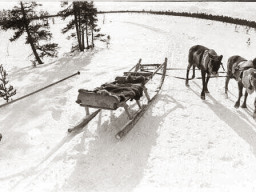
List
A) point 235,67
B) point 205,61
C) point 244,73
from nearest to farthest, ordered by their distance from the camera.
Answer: point 244,73 → point 235,67 → point 205,61

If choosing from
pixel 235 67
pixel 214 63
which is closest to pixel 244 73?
pixel 235 67

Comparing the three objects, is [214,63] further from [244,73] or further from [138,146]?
[138,146]

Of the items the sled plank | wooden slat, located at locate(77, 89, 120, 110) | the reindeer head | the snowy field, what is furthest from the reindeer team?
the sled plank

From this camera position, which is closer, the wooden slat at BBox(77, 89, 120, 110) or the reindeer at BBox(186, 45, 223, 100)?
the wooden slat at BBox(77, 89, 120, 110)

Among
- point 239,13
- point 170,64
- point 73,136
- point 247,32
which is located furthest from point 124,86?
point 239,13

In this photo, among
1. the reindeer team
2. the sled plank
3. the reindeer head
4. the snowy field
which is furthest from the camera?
the reindeer head

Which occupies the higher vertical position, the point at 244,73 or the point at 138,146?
the point at 244,73

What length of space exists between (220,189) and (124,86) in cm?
408

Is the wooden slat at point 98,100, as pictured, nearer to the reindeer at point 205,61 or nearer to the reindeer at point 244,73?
the reindeer at point 244,73

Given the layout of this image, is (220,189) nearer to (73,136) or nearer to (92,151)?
(92,151)

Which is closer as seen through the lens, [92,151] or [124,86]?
[92,151]

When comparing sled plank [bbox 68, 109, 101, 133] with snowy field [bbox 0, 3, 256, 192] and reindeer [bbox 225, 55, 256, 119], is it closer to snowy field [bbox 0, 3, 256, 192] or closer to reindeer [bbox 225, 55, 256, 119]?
snowy field [bbox 0, 3, 256, 192]

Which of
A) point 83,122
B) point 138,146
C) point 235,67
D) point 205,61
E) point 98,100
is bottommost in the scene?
point 138,146

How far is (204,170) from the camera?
5887 mm
